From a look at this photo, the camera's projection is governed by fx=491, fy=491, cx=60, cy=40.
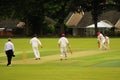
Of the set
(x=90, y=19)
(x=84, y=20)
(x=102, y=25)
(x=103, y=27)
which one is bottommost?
(x=103, y=27)

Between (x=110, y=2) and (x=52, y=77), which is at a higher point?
(x=110, y=2)

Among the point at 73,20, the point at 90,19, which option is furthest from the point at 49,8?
the point at 73,20

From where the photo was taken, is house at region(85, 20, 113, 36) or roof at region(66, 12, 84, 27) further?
roof at region(66, 12, 84, 27)

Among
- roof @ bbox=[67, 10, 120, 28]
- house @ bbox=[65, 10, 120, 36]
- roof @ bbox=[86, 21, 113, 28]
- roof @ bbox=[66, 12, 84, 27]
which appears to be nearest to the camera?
roof @ bbox=[86, 21, 113, 28]

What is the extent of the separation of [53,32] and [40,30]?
426 cm

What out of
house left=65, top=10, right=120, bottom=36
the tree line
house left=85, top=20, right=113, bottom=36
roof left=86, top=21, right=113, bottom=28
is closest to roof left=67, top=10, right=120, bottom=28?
house left=65, top=10, right=120, bottom=36

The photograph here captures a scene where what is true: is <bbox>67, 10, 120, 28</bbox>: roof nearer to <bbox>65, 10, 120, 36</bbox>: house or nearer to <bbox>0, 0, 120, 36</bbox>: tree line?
<bbox>65, 10, 120, 36</bbox>: house

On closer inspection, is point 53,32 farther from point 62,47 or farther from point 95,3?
point 62,47

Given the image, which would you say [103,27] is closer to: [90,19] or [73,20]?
[90,19]

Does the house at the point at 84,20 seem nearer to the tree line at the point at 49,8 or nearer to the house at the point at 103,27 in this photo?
the house at the point at 103,27

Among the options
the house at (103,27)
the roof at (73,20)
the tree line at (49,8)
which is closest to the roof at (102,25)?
the house at (103,27)

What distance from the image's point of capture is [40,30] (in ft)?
352

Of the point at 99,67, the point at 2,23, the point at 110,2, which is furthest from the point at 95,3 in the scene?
the point at 99,67

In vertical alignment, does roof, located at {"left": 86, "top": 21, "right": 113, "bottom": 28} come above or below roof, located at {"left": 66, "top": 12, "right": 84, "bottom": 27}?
below
